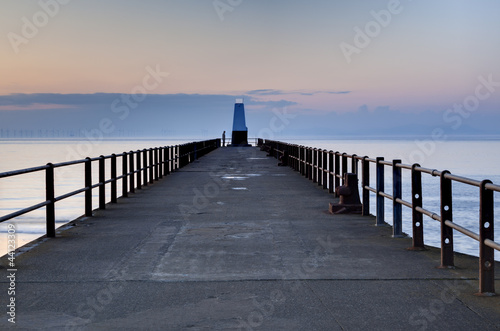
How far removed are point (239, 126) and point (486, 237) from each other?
80730 mm

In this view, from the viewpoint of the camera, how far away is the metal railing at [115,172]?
10510 mm

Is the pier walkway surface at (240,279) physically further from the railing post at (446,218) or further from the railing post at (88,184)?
the railing post at (88,184)

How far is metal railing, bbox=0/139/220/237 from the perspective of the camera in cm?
1051

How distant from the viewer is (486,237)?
6.69 m

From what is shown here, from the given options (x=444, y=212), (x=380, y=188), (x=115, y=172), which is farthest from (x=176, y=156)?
(x=444, y=212)

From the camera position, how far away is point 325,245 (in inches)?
390

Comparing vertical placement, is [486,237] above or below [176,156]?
below

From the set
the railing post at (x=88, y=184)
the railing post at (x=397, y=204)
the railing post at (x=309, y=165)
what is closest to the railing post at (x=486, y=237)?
the railing post at (x=397, y=204)

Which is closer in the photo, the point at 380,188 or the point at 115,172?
the point at 380,188

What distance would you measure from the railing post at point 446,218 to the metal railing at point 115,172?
5252mm

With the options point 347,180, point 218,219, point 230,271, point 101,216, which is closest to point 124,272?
point 230,271

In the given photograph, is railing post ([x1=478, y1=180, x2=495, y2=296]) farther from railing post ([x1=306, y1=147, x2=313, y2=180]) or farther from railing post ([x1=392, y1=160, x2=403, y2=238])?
railing post ([x1=306, y1=147, x2=313, y2=180])

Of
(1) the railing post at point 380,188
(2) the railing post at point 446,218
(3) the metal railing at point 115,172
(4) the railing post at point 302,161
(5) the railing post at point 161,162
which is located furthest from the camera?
(4) the railing post at point 302,161

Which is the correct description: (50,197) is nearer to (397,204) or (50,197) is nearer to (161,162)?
(397,204)
